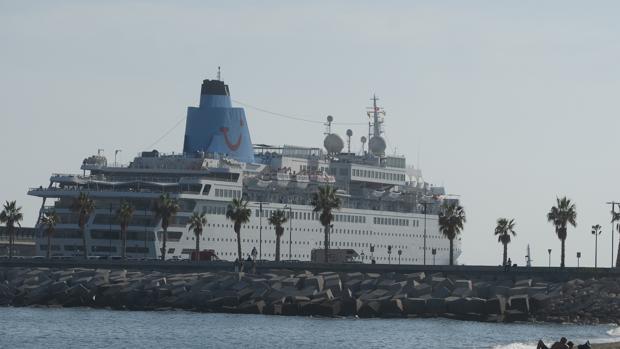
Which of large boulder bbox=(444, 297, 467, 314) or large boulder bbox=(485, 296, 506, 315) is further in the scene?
large boulder bbox=(444, 297, 467, 314)

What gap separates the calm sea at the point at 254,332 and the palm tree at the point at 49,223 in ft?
102

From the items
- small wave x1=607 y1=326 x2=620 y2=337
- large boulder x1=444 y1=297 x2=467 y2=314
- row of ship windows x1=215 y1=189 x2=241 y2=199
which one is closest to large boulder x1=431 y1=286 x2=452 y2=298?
large boulder x1=444 y1=297 x2=467 y2=314

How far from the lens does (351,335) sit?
228 feet

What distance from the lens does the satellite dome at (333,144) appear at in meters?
143

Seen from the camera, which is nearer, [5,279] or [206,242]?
[5,279]

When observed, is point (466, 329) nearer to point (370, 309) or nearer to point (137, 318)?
point (370, 309)

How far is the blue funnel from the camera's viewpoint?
132 meters

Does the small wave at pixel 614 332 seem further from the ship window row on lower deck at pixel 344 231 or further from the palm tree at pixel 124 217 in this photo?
the ship window row on lower deck at pixel 344 231

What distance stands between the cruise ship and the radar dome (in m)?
0.10

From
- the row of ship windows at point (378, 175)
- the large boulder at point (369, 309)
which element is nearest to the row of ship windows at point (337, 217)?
the row of ship windows at point (378, 175)

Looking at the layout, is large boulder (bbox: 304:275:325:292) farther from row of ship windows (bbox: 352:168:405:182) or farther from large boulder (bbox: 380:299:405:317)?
row of ship windows (bbox: 352:168:405:182)

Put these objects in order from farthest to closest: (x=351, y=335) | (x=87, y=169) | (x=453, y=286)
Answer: (x=87, y=169), (x=453, y=286), (x=351, y=335)

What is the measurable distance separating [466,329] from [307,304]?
11.8 meters

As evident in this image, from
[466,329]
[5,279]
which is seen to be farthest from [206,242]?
[466,329]
